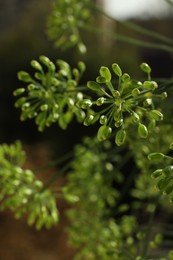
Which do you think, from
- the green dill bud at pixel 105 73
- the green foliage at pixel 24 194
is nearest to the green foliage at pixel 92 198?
the green foliage at pixel 24 194

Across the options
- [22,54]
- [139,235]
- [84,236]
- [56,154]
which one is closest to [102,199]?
[84,236]

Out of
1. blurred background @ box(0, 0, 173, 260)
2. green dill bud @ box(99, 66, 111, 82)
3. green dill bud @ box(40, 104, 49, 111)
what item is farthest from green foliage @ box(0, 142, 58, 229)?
blurred background @ box(0, 0, 173, 260)

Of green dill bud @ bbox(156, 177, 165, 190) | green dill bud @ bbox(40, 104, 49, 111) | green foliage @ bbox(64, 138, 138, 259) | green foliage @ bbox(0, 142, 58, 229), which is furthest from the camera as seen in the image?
green foliage @ bbox(64, 138, 138, 259)

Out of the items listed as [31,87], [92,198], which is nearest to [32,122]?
[92,198]

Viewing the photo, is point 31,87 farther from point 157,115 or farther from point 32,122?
point 32,122

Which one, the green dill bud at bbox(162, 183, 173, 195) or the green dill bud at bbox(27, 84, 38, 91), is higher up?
the green dill bud at bbox(27, 84, 38, 91)

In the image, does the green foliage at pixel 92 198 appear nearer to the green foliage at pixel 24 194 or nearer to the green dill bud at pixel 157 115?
the green foliage at pixel 24 194

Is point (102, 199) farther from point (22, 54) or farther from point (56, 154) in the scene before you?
point (22, 54)

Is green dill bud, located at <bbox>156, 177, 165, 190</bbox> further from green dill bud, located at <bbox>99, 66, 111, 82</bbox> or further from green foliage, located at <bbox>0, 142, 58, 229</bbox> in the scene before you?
green foliage, located at <bbox>0, 142, 58, 229</bbox>
